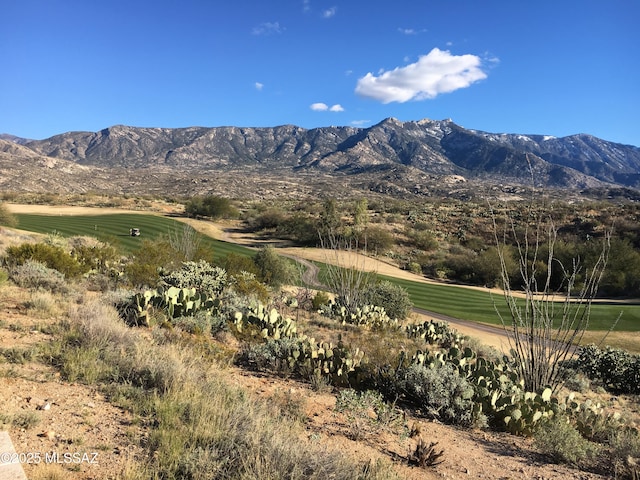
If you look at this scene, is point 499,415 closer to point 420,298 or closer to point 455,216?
point 420,298

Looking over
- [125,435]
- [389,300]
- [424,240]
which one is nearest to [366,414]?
[125,435]

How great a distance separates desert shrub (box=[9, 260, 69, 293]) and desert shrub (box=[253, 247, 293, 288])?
14267mm

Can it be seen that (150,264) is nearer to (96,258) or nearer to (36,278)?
(96,258)

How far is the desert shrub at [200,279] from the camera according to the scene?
15.0m

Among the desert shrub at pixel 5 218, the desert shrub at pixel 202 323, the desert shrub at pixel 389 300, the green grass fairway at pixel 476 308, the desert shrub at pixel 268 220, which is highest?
the desert shrub at pixel 268 220

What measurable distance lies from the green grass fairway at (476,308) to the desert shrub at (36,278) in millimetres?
20138

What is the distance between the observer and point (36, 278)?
1062 centimetres

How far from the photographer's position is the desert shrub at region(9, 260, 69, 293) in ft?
34.1

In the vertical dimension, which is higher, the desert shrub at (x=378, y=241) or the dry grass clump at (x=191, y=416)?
the desert shrub at (x=378, y=241)

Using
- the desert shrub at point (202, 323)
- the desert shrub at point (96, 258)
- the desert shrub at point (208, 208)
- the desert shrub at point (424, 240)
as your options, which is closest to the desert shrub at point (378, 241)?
the desert shrub at point (424, 240)

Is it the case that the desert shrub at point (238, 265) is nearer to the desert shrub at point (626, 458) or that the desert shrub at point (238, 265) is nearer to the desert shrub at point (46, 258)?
the desert shrub at point (46, 258)

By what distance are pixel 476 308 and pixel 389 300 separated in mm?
10265

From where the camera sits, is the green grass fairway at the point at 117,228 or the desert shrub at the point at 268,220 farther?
the desert shrub at the point at 268,220

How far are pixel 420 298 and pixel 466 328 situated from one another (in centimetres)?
762
